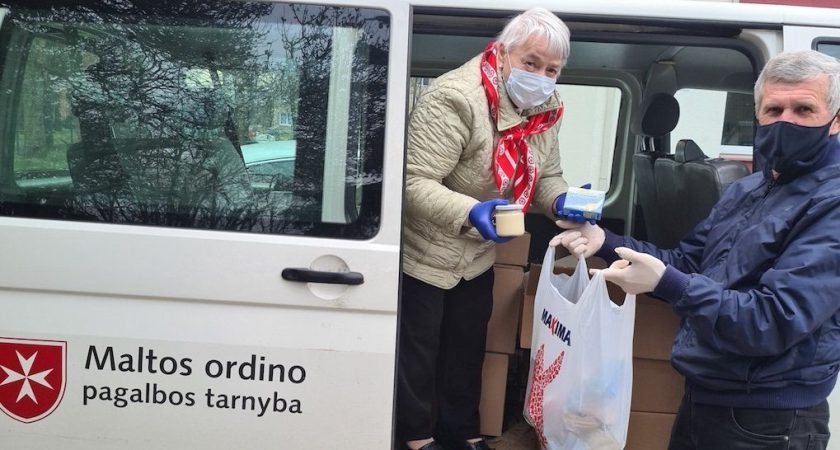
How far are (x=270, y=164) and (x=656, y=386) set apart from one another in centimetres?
141

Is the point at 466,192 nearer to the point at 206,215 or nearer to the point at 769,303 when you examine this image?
the point at 206,215

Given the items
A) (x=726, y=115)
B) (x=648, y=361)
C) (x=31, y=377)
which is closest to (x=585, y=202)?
(x=648, y=361)

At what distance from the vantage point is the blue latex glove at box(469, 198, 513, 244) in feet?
6.08

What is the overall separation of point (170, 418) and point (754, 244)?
61.4 inches

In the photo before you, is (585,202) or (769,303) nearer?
(769,303)

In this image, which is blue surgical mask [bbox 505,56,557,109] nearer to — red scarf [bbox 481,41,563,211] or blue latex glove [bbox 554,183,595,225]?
red scarf [bbox 481,41,563,211]

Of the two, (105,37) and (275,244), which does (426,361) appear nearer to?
(275,244)

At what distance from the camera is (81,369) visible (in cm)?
183

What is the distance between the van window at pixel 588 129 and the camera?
3.89 m

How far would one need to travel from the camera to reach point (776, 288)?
1.47 meters

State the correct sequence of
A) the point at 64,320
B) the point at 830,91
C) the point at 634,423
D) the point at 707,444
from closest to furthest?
the point at 830,91
the point at 707,444
the point at 64,320
the point at 634,423

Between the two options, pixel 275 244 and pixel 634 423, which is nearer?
pixel 275 244

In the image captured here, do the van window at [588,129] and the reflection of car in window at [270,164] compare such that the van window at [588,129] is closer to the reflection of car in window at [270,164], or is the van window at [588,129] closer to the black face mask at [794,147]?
the reflection of car in window at [270,164]

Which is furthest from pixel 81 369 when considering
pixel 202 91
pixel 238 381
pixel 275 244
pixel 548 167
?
pixel 548 167
